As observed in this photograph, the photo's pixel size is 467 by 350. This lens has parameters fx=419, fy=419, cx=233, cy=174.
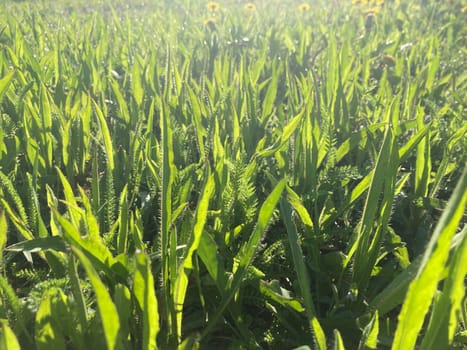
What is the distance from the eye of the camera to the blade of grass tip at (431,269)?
458 millimetres

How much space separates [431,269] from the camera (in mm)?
473

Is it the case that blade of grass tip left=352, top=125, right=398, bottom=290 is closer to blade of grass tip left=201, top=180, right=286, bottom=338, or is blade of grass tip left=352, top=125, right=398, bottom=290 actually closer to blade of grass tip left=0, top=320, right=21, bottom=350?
blade of grass tip left=201, top=180, right=286, bottom=338

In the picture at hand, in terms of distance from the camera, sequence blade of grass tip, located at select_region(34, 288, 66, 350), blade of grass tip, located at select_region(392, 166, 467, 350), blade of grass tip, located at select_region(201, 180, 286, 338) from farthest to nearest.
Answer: blade of grass tip, located at select_region(201, 180, 286, 338) < blade of grass tip, located at select_region(34, 288, 66, 350) < blade of grass tip, located at select_region(392, 166, 467, 350)

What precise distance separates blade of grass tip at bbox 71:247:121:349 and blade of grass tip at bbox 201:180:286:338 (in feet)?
0.85

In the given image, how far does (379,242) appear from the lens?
856 millimetres

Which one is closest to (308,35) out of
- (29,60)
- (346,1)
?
(29,60)

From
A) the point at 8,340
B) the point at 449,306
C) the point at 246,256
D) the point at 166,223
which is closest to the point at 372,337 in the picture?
the point at 449,306

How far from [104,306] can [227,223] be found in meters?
0.44

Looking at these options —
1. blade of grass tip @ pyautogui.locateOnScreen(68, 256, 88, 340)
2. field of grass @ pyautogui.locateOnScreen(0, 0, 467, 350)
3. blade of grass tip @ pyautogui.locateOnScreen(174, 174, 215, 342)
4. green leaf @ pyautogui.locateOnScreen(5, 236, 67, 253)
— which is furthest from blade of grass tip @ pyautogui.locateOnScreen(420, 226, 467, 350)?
green leaf @ pyautogui.locateOnScreen(5, 236, 67, 253)

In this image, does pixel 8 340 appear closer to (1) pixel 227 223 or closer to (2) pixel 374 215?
(1) pixel 227 223

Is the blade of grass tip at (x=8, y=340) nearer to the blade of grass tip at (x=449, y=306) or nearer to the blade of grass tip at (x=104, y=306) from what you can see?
the blade of grass tip at (x=104, y=306)

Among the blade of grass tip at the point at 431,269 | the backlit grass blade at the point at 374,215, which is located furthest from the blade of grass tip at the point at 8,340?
the backlit grass blade at the point at 374,215

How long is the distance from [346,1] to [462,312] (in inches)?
201

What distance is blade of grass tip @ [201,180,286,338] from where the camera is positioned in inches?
28.1
